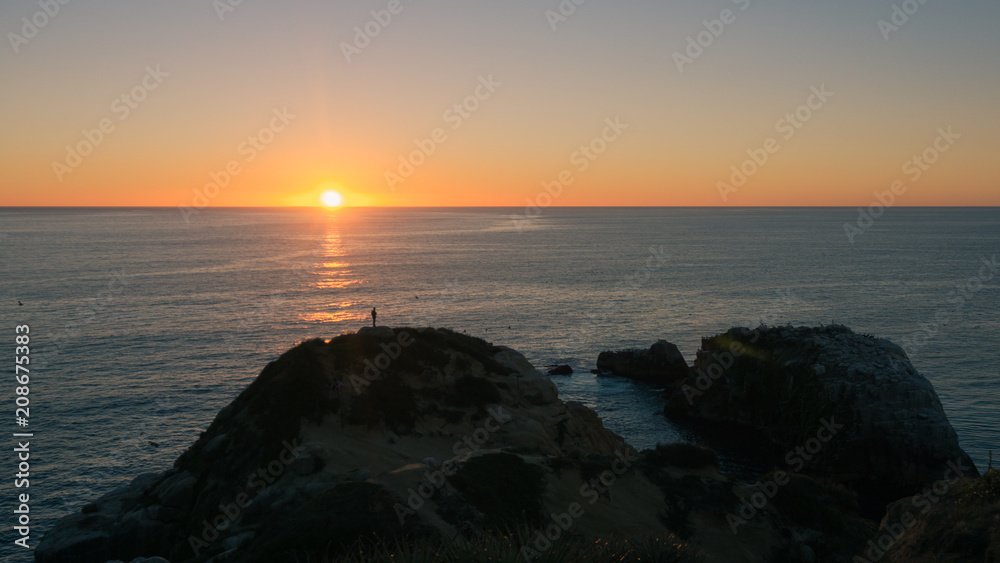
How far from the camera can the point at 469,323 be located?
8625 cm

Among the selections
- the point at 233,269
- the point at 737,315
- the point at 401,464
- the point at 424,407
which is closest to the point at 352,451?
the point at 401,464

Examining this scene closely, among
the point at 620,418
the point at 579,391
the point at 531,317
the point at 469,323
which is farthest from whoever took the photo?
the point at 531,317

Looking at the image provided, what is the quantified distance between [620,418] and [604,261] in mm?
115256

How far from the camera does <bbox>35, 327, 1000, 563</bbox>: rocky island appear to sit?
1997 cm

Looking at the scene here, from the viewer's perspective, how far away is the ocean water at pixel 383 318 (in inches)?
1949

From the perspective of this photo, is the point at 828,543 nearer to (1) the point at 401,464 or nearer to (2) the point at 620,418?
(1) the point at 401,464
